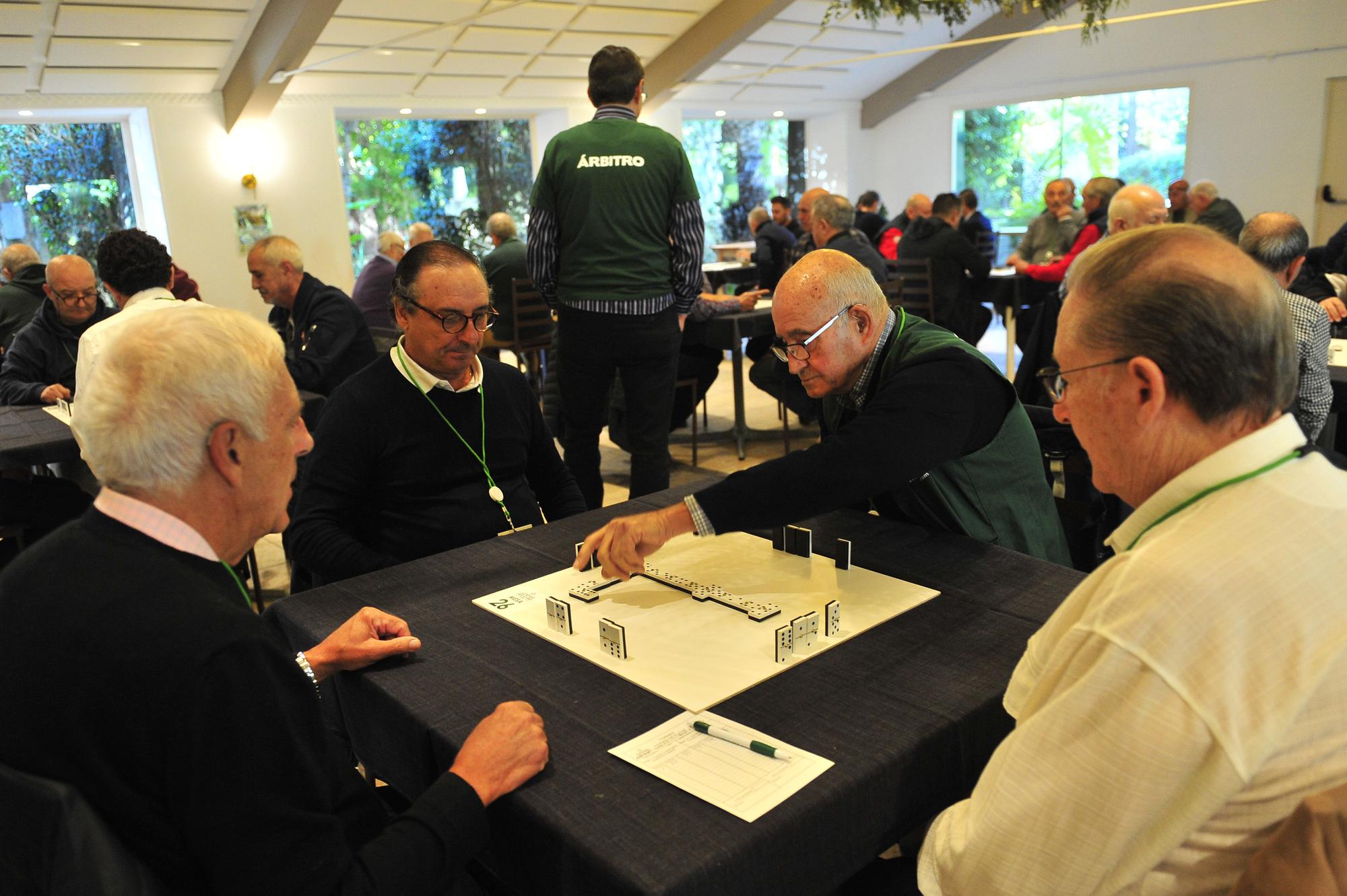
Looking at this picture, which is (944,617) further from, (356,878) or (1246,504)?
(356,878)

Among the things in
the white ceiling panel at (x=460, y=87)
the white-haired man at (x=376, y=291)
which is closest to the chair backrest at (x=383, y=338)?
the white-haired man at (x=376, y=291)

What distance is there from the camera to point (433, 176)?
35.2ft

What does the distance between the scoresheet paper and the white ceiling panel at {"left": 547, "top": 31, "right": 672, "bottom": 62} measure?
910 cm

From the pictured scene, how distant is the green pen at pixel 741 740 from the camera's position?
1.14 meters

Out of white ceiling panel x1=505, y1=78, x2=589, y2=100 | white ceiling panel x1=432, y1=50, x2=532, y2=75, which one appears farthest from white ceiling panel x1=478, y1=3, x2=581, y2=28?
white ceiling panel x1=505, y1=78, x2=589, y2=100

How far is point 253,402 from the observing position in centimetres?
105

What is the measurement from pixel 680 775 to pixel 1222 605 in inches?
23.0

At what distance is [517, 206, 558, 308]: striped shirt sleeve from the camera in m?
3.68

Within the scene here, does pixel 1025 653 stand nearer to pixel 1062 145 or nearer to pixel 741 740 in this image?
pixel 741 740

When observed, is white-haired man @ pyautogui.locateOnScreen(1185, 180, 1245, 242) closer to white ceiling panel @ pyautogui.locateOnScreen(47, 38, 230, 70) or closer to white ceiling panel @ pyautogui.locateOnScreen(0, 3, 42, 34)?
white ceiling panel @ pyautogui.locateOnScreen(47, 38, 230, 70)

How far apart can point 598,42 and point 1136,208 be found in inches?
260

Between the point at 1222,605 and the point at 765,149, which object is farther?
the point at 765,149

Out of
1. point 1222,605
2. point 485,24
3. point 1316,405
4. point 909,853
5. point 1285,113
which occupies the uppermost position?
point 485,24

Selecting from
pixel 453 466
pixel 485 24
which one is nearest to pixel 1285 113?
pixel 485 24
